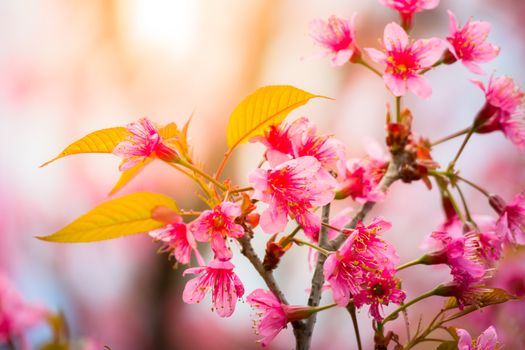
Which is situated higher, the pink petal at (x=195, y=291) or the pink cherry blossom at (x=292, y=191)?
the pink cherry blossom at (x=292, y=191)

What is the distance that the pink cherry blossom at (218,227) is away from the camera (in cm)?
43

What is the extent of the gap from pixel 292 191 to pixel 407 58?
0.58 ft

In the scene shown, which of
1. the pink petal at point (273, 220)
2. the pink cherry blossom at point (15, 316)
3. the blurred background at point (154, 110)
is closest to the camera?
the pink petal at point (273, 220)

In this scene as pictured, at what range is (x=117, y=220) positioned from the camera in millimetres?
478

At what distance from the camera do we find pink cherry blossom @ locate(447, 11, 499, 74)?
0.58 meters

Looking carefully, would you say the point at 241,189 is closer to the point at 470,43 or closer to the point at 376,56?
the point at 376,56

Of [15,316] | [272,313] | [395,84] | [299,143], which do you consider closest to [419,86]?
[395,84]

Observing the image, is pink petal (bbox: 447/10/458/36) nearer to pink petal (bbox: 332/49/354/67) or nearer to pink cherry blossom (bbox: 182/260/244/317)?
pink petal (bbox: 332/49/354/67)

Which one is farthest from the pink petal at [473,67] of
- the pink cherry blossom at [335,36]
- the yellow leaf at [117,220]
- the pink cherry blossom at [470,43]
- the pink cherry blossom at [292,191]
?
the yellow leaf at [117,220]

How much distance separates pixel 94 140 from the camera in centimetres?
47

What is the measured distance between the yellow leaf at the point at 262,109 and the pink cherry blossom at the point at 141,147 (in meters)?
0.06

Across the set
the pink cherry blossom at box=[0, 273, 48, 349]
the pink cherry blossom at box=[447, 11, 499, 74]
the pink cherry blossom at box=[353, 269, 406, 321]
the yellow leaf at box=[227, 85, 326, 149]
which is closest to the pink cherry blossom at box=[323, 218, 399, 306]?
the pink cherry blossom at box=[353, 269, 406, 321]

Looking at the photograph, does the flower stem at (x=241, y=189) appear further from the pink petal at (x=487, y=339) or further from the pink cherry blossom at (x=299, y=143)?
the pink petal at (x=487, y=339)

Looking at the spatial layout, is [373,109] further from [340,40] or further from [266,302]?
[266,302]
